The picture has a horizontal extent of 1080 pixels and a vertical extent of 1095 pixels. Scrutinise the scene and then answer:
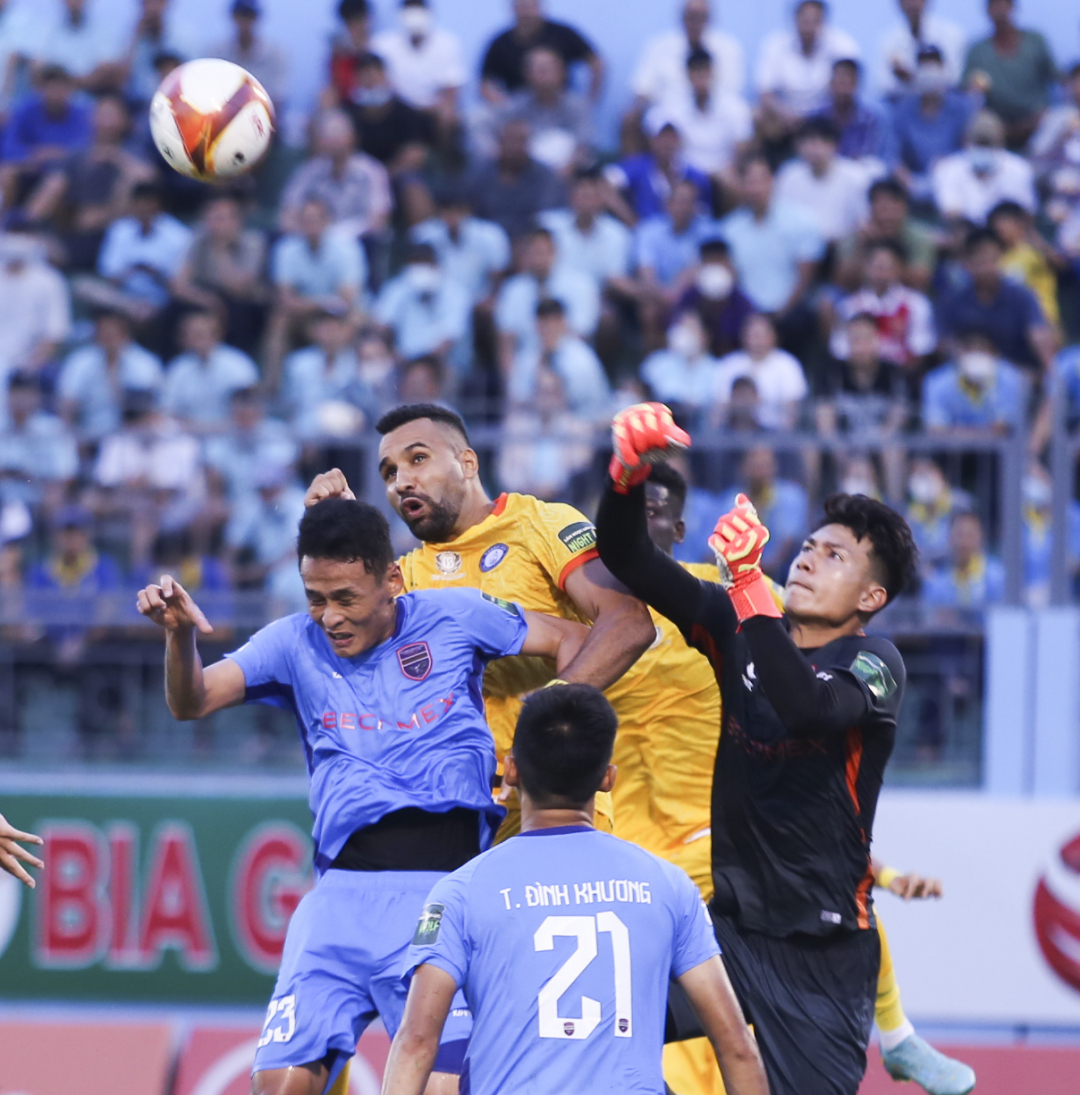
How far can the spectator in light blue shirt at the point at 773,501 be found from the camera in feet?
29.4

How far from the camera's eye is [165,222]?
1315 centimetres

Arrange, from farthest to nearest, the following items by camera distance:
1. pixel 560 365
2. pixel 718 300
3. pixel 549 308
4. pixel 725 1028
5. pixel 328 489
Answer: pixel 718 300 < pixel 549 308 < pixel 560 365 < pixel 328 489 < pixel 725 1028

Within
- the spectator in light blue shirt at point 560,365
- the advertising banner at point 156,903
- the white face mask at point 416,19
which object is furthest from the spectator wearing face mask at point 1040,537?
Answer: the white face mask at point 416,19

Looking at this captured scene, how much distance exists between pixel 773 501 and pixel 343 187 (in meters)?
5.64

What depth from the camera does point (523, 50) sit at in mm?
14227

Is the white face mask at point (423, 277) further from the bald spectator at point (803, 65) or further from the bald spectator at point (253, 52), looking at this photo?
the bald spectator at point (803, 65)

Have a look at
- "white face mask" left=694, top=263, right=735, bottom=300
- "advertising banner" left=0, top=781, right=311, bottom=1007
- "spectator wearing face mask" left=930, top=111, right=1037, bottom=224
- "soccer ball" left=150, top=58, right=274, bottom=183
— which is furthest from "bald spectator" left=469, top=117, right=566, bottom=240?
"soccer ball" left=150, top=58, right=274, bottom=183

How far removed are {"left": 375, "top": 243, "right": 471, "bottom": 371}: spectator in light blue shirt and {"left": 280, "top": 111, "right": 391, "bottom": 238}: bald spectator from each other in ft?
3.39

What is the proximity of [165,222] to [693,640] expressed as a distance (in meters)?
8.99

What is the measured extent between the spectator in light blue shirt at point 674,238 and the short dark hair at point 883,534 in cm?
765

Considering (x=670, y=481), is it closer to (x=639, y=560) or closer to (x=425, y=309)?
(x=639, y=560)

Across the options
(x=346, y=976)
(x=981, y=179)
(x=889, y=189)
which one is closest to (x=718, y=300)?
(x=889, y=189)

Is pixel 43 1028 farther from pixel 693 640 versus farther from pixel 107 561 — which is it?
pixel 693 640

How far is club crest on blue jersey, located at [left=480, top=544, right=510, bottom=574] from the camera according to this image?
5820 mm
